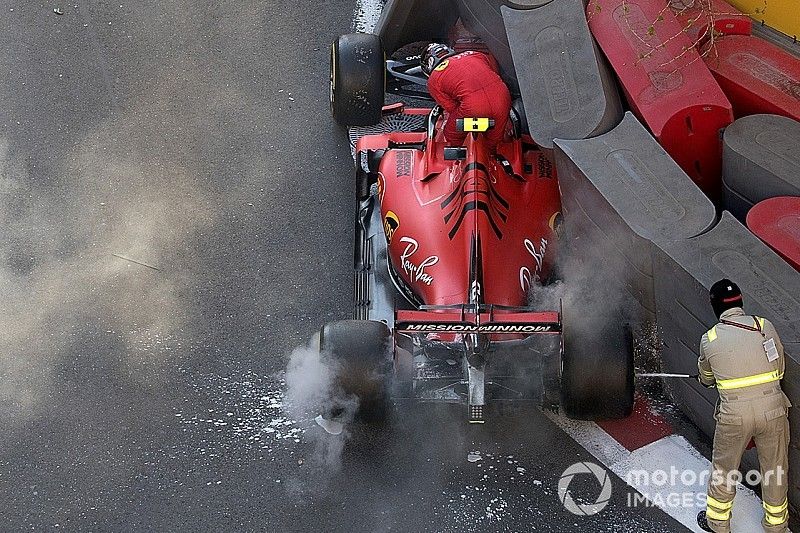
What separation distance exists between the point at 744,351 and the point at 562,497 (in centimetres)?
153

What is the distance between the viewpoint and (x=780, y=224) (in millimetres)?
6691

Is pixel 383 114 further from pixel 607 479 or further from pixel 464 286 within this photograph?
pixel 607 479

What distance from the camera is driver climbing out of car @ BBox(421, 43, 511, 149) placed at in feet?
A: 24.9

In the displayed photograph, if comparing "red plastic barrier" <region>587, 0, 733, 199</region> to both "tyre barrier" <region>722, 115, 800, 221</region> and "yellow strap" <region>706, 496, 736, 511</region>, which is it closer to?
"tyre barrier" <region>722, 115, 800, 221</region>

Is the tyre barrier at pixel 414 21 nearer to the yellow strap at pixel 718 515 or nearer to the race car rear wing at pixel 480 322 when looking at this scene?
the race car rear wing at pixel 480 322

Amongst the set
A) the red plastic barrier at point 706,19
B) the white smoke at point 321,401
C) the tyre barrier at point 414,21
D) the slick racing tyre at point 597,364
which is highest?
the red plastic barrier at point 706,19

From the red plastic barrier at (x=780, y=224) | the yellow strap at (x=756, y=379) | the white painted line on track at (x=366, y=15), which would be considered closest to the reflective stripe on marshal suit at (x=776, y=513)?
the yellow strap at (x=756, y=379)

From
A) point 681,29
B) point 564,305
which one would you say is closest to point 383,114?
point 681,29

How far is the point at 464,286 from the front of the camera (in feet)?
23.0

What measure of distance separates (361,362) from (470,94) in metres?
2.17

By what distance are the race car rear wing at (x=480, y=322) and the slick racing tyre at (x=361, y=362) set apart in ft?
0.91

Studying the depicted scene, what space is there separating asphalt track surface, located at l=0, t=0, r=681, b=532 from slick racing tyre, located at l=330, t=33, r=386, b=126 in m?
0.47

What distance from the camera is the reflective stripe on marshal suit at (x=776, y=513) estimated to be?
614 cm

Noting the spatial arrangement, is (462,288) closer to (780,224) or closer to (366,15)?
(780,224)
